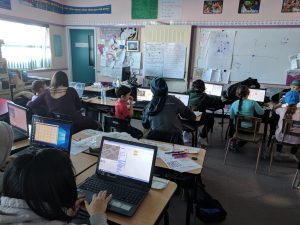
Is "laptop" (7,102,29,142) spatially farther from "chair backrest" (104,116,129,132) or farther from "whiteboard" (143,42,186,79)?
"whiteboard" (143,42,186,79)

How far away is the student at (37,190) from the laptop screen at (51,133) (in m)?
Result: 0.78

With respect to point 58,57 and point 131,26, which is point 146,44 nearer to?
point 131,26

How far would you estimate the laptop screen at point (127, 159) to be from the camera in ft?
4.52

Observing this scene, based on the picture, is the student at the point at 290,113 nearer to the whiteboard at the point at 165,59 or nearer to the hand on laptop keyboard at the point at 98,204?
the hand on laptop keyboard at the point at 98,204

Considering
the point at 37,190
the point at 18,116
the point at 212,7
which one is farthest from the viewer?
the point at 212,7

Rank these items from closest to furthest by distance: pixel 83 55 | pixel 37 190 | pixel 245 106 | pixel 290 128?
pixel 37 190, pixel 290 128, pixel 245 106, pixel 83 55

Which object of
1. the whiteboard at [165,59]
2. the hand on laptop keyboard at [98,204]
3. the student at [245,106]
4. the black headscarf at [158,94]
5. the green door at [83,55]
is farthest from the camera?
the green door at [83,55]

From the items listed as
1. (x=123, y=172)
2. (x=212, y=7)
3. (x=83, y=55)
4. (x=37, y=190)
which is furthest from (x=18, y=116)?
(x=83, y=55)

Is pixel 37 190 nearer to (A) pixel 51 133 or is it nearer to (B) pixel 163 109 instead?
(A) pixel 51 133

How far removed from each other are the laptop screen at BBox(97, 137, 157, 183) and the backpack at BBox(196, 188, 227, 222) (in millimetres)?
1046

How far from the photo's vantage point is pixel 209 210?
2.16m

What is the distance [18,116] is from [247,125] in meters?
2.69

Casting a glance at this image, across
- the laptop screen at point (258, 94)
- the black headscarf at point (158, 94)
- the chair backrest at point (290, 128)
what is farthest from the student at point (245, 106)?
the black headscarf at point (158, 94)

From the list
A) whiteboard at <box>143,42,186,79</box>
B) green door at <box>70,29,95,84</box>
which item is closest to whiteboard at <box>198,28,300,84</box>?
whiteboard at <box>143,42,186,79</box>
